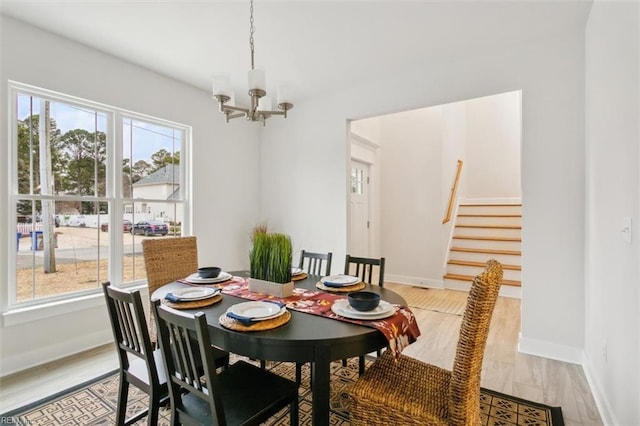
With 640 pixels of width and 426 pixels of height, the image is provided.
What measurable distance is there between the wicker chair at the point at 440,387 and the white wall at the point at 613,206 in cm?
72

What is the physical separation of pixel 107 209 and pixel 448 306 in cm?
394

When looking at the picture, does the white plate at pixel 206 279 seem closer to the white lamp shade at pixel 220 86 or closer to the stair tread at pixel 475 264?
the white lamp shade at pixel 220 86

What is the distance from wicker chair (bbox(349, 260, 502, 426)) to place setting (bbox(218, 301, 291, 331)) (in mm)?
455

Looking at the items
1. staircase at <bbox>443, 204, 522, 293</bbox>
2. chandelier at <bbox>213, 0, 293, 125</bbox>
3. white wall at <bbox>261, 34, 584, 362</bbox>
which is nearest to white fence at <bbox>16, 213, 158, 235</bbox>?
chandelier at <bbox>213, 0, 293, 125</bbox>

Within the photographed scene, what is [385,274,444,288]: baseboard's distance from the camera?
4956 millimetres

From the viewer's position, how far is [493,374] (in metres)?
2.40

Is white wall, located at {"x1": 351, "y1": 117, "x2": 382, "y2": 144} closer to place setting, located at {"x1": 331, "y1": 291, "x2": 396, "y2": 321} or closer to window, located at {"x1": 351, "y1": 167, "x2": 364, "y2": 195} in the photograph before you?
window, located at {"x1": 351, "y1": 167, "x2": 364, "y2": 195}

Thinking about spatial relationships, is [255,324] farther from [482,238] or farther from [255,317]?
[482,238]

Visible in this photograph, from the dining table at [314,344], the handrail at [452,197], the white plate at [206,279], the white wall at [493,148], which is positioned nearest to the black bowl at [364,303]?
the dining table at [314,344]

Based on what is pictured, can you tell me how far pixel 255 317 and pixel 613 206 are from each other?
1.98 meters

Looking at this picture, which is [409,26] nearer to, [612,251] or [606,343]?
[612,251]

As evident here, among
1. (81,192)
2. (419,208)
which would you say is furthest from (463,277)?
(81,192)

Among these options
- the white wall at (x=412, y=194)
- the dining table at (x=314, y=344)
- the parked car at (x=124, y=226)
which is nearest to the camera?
the dining table at (x=314, y=344)

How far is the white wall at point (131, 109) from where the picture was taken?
240cm
